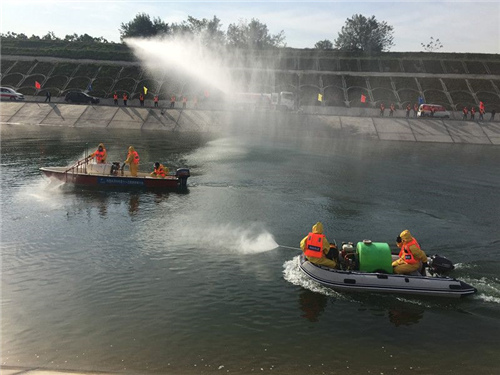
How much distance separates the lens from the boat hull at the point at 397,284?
1597 centimetres

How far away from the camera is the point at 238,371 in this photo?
11.7 meters

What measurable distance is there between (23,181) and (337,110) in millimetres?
47033

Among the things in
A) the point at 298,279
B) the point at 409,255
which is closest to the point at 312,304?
the point at 298,279

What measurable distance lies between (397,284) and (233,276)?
250 inches

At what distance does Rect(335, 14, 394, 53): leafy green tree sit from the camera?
126938mm

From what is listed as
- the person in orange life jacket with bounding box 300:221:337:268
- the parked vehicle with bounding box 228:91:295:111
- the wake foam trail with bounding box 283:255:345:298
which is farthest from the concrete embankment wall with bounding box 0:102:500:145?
the person in orange life jacket with bounding box 300:221:337:268

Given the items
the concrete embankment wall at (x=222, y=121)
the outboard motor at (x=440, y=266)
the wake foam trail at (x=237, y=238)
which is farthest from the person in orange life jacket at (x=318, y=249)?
the concrete embankment wall at (x=222, y=121)

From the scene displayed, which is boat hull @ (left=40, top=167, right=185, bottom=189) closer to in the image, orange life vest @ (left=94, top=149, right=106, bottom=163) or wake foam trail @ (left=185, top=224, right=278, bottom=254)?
orange life vest @ (left=94, top=149, right=106, bottom=163)

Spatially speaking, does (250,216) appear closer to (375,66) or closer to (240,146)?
(240,146)

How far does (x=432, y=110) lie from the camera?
6341 cm

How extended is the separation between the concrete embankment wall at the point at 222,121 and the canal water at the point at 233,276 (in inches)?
877

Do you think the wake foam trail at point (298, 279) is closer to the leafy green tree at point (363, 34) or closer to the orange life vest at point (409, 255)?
the orange life vest at point (409, 255)

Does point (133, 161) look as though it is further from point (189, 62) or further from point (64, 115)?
point (189, 62)

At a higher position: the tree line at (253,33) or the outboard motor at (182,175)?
the tree line at (253,33)
